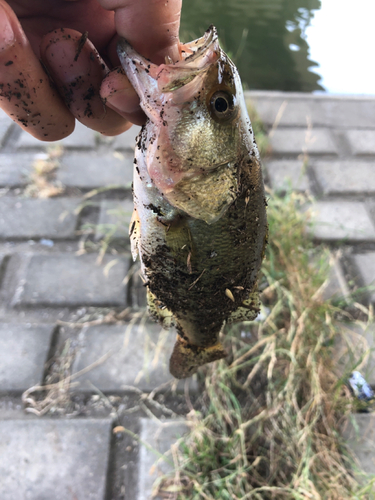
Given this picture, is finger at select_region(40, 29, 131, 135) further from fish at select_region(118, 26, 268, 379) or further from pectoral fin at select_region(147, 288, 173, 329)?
pectoral fin at select_region(147, 288, 173, 329)

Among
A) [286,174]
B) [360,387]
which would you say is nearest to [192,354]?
[360,387]

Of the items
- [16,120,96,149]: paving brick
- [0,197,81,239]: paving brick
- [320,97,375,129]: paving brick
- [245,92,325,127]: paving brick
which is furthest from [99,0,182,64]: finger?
[320,97,375,129]: paving brick

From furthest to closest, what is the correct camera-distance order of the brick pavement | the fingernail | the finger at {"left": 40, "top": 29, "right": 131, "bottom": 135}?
1. the brick pavement
2. the finger at {"left": 40, "top": 29, "right": 131, "bottom": 135}
3. the fingernail

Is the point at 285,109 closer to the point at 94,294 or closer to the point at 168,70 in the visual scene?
the point at 94,294

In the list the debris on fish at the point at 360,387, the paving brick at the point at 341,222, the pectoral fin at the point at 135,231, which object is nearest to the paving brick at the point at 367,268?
the paving brick at the point at 341,222

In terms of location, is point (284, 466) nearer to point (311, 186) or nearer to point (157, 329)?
point (157, 329)

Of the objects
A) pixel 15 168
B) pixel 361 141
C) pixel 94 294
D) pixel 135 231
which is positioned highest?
pixel 135 231

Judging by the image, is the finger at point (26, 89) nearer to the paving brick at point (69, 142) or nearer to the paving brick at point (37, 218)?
the paving brick at point (37, 218)
